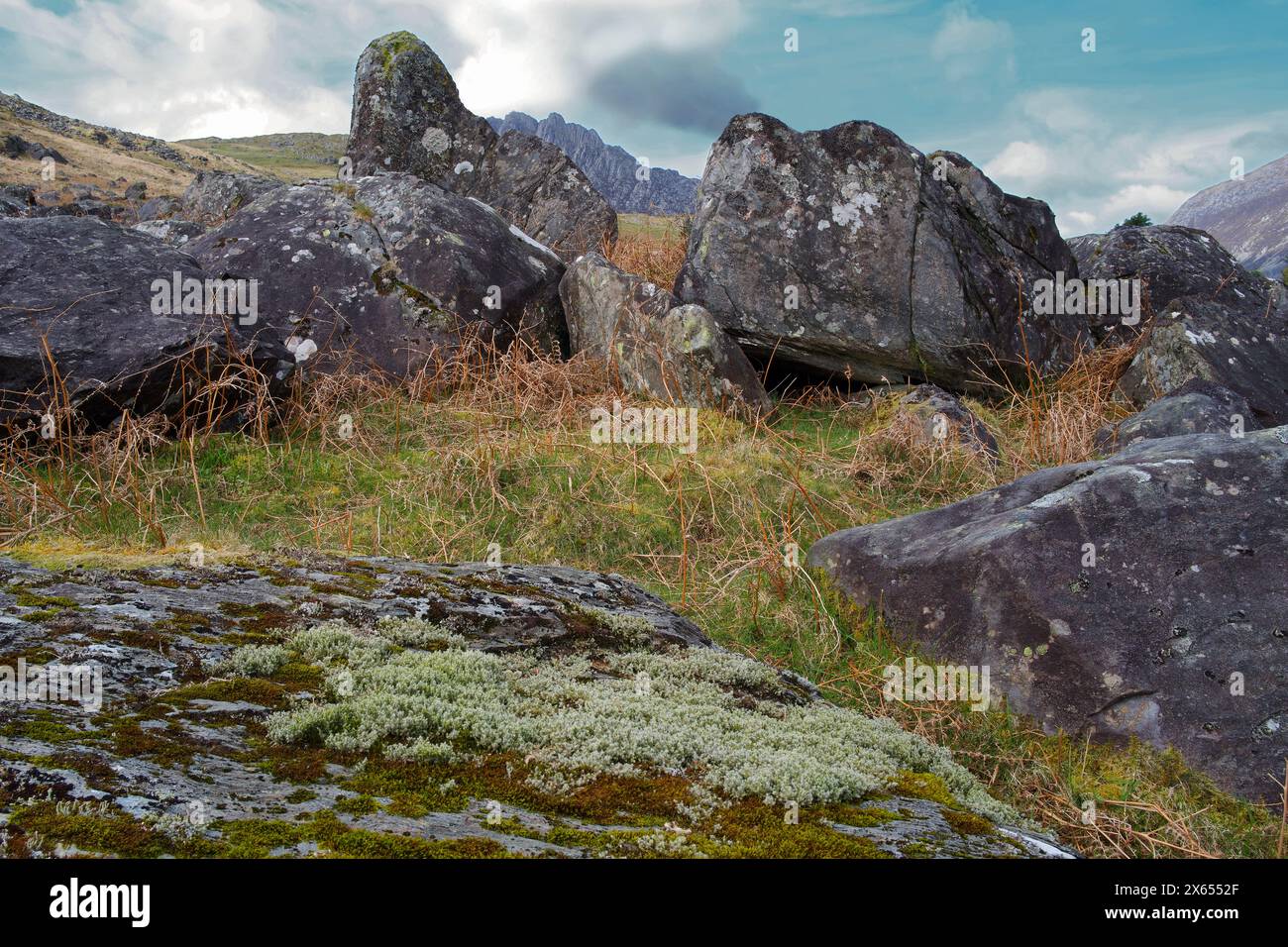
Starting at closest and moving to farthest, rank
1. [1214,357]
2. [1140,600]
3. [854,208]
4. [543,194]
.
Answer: [1140,600]
[1214,357]
[854,208]
[543,194]

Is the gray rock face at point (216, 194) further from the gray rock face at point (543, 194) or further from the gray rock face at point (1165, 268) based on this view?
the gray rock face at point (1165, 268)

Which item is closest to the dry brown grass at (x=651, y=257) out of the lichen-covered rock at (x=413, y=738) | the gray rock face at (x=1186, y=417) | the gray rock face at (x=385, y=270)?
the gray rock face at (x=385, y=270)

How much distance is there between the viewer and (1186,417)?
9305 millimetres

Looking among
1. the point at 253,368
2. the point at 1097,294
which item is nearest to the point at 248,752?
the point at 253,368

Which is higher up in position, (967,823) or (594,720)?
(594,720)

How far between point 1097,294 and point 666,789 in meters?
13.8

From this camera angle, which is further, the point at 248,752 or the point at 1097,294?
the point at 1097,294

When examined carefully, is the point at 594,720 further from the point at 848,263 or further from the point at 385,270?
the point at 848,263

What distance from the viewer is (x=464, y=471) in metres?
8.20

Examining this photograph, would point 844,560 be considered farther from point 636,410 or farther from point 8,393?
point 8,393

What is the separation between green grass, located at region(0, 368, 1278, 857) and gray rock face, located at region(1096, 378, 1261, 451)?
105 cm

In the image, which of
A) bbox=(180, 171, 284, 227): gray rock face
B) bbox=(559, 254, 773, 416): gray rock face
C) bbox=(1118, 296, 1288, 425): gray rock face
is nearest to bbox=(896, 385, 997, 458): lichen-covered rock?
bbox=(559, 254, 773, 416): gray rock face

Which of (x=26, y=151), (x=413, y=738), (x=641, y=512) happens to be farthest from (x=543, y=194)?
(x=26, y=151)

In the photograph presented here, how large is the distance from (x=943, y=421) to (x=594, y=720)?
23.8ft
